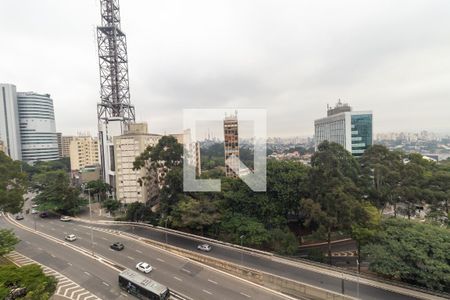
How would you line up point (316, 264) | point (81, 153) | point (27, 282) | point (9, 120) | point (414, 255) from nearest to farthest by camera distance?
point (27, 282) < point (414, 255) < point (316, 264) < point (81, 153) < point (9, 120)

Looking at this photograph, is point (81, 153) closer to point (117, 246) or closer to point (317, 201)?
point (117, 246)

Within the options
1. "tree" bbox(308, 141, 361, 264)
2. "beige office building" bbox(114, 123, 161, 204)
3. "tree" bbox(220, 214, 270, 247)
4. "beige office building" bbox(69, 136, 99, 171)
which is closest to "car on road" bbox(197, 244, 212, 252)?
"tree" bbox(220, 214, 270, 247)

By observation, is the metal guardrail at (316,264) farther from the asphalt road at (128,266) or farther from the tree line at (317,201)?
the asphalt road at (128,266)

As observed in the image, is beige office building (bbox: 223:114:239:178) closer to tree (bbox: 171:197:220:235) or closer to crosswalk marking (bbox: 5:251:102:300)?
tree (bbox: 171:197:220:235)

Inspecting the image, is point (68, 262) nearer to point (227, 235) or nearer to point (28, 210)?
point (227, 235)

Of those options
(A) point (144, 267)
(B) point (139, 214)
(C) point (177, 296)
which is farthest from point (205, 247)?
(B) point (139, 214)
